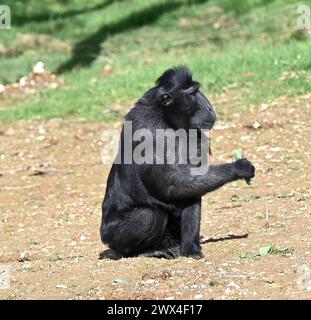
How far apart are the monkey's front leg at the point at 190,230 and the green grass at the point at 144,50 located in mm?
4880

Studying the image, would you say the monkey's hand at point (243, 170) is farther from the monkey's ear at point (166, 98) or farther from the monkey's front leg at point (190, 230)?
the monkey's ear at point (166, 98)

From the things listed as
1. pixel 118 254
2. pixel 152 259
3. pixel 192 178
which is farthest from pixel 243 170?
pixel 118 254

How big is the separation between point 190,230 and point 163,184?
0.43 m

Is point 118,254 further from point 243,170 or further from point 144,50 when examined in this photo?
point 144,50

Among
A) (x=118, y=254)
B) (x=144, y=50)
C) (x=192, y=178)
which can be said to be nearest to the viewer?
(x=192, y=178)

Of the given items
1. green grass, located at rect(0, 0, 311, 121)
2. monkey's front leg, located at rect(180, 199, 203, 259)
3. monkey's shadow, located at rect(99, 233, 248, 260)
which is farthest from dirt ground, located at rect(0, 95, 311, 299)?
green grass, located at rect(0, 0, 311, 121)

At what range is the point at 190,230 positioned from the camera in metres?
6.73

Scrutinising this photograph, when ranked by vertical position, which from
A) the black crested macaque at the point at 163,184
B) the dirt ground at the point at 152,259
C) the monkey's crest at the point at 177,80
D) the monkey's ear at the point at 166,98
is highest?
the monkey's crest at the point at 177,80

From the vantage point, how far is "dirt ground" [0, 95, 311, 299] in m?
5.83

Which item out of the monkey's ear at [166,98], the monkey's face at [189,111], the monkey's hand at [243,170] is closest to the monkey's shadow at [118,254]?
the monkey's hand at [243,170]

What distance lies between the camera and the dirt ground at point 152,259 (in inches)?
230

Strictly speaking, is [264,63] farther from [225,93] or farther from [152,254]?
[152,254]

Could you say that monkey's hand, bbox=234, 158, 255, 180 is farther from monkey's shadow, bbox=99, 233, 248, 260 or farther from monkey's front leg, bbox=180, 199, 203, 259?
monkey's shadow, bbox=99, 233, 248, 260

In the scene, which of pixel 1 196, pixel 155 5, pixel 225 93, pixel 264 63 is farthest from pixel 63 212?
pixel 155 5
